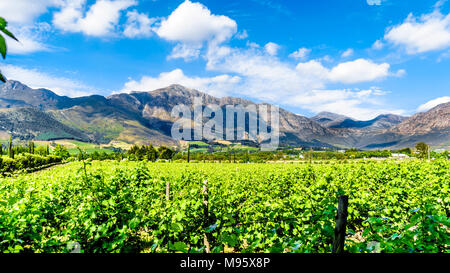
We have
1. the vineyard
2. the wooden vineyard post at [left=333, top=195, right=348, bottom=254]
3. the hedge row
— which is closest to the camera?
the wooden vineyard post at [left=333, top=195, right=348, bottom=254]

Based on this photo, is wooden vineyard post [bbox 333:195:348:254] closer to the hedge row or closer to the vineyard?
the vineyard

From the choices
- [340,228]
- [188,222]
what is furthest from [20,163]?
[340,228]

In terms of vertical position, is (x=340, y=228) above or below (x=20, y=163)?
above

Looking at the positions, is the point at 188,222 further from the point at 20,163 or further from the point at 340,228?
the point at 20,163

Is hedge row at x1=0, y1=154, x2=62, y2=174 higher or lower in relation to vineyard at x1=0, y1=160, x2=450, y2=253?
lower

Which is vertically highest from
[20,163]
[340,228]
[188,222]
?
[340,228]

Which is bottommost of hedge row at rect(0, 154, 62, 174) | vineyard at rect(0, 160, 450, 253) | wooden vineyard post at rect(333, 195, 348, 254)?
hedge row at rect(0, 154, 62, 174)

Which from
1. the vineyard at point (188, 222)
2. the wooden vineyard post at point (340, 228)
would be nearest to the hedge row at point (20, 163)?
the vineyard at point (188, 222)

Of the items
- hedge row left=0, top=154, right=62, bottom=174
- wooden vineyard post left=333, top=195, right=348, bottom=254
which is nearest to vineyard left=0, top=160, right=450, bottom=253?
wooden vineyard post left=333, top=195, right=348, bottom=254

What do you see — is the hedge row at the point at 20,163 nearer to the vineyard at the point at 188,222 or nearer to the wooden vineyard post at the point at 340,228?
the vineyard at the point at 188,222

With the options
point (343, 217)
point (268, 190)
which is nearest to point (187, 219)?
point (343, 217)

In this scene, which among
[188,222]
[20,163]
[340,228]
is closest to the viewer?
[340,228]
